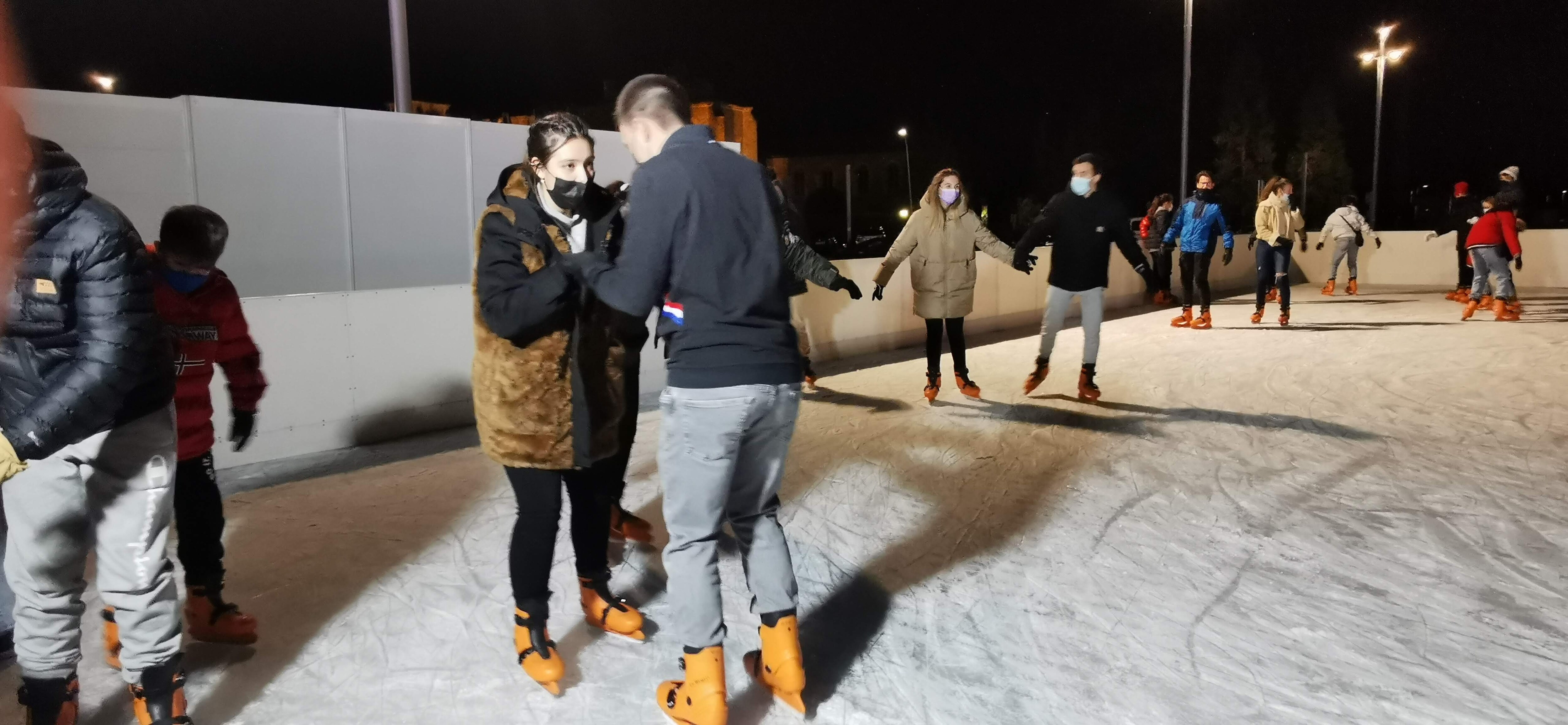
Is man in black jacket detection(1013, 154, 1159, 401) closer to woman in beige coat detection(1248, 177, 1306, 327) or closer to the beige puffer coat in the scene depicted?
the beige puffer coat

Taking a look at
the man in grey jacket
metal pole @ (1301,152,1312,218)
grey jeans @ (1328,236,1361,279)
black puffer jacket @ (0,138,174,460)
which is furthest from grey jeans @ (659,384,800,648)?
metal pole @ (1301,152,1312,218)

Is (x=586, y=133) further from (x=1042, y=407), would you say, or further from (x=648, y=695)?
(x=1042, y=407)

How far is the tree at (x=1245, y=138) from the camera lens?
37844mm

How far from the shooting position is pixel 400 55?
8172 mm

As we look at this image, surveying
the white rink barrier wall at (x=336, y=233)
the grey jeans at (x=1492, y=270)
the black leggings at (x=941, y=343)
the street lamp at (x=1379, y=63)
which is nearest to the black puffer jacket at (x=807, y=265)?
the black leggings at (x=941, y=343)

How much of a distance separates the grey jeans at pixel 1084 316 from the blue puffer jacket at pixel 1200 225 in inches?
166

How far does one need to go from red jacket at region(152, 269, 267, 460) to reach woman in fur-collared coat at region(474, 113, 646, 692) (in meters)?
0.98

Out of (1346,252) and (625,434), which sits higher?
(1346,252)

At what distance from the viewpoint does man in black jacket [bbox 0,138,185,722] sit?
2064mm

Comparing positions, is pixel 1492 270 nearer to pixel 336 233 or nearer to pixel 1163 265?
pixel 1163 265

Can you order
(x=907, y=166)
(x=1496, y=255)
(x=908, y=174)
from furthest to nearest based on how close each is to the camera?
(x=907, y=166) < (x=908, y=174) < (x=1496, y=255)

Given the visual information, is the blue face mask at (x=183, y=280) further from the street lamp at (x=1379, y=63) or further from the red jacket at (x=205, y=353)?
the street lamp at (x=1379, y=63)

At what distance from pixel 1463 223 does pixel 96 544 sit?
49.2 ft

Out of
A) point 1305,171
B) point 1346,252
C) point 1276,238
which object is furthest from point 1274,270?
point 1305,171
